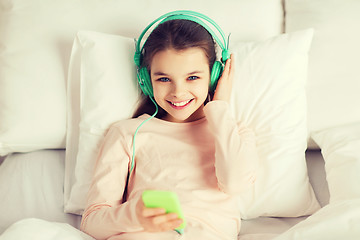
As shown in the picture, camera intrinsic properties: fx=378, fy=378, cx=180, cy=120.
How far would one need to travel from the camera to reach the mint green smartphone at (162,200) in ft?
2.48

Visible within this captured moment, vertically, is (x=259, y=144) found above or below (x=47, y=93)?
below

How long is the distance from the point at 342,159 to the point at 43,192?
95 centimetres

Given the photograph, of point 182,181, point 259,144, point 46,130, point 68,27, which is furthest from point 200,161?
point 68,27

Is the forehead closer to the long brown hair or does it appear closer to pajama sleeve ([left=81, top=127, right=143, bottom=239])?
the long brown hair

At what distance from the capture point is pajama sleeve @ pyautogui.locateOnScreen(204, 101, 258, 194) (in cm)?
104

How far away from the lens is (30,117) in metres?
1.28

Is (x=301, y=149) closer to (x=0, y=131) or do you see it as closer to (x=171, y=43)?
(x=171, y=43)

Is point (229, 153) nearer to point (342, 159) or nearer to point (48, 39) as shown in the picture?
point (342, 159)

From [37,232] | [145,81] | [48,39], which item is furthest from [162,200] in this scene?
[48,39]

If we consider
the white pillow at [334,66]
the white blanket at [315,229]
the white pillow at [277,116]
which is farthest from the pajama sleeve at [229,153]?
the white pillow at [334,66]

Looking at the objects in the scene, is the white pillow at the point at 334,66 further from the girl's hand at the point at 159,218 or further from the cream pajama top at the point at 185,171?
the girl's hand at the point at 159,218

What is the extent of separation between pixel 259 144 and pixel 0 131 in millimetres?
880

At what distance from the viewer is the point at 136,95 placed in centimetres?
124

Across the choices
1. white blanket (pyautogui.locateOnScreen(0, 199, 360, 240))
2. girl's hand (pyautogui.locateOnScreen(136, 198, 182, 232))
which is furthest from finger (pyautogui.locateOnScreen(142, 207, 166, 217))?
white blanket (pyautogui.locateOnScreen(0, 199, 360, 240))
